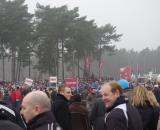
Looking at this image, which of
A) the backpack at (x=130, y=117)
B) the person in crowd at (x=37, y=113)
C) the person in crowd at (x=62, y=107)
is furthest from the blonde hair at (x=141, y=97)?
the person in crowd at (x=37, y=113)

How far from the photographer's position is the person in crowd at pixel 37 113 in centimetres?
407

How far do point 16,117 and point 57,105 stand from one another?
276 centimetres

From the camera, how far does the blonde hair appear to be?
6.99m

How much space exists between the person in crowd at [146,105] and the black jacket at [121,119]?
167cm

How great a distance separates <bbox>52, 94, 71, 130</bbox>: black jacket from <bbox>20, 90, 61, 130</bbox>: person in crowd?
450 cm

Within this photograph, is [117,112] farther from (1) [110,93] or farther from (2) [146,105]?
(2) [146,105]

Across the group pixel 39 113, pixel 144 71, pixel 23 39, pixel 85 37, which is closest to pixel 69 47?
pixel 85 37

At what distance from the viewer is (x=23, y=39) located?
53875 mm

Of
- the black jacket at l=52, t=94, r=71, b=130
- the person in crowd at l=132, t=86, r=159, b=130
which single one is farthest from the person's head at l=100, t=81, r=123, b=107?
the black jacket at l=52, t=94, r=71, b=130

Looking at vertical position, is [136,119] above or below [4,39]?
below

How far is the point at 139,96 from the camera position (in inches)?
278

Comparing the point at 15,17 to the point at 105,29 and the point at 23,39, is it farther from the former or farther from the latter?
the point at 105,29

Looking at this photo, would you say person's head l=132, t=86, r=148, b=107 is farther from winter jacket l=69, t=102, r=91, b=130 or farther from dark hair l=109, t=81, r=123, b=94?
winter jacket l=69, t=102, r=91, b=130

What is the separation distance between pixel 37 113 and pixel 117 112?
48.9 inches
